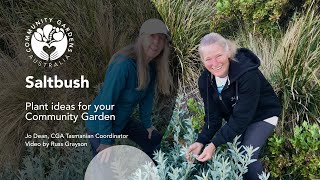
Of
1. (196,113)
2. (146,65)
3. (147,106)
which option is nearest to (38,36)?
(146,65)

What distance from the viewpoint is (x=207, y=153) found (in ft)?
7.37

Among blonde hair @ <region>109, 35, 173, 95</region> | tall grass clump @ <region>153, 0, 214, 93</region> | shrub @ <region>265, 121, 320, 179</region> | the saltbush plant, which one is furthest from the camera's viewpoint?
shrub @ <region>265, 121, 320, 179</region>

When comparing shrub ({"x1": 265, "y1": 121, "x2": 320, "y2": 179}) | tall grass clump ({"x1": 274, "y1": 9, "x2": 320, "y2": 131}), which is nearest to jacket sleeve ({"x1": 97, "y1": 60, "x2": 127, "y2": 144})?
shrub ({"x1": 265, "y1": 121, "x2": 320, "y2": 179})

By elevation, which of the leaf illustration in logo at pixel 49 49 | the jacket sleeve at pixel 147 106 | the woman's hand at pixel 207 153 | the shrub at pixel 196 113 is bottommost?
the woman's hand at pixel 207 153

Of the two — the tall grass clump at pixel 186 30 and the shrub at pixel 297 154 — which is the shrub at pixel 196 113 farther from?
the shrub at pixel 297 154

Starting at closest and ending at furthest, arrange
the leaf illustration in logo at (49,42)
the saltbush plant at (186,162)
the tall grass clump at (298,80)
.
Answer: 1. the leaf illustration in logo at (49,42)
2. the saltbush plant at (186,162)
3. the tall grass clump at (298,80)

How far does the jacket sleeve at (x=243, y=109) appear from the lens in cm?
218

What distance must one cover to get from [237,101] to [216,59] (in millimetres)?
236

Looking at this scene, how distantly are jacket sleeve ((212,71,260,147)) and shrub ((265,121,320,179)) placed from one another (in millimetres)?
609

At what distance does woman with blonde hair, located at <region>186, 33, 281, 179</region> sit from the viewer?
7.14 ft

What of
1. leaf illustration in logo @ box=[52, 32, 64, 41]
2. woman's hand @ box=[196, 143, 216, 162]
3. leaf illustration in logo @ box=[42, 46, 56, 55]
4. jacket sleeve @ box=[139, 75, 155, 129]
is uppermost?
leaf illustration in logo @ box=[52, 32, 64, 41]

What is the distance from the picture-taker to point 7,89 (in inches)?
89.1

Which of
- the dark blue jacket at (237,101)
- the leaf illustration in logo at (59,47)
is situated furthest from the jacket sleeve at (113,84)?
the dark blue jacket at (237,101)

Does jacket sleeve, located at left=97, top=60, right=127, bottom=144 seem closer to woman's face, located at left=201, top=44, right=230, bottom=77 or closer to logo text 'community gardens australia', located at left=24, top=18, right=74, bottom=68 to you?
logo text 'community gardens australia', located at left=24, top=18, right=74, bottom=68
